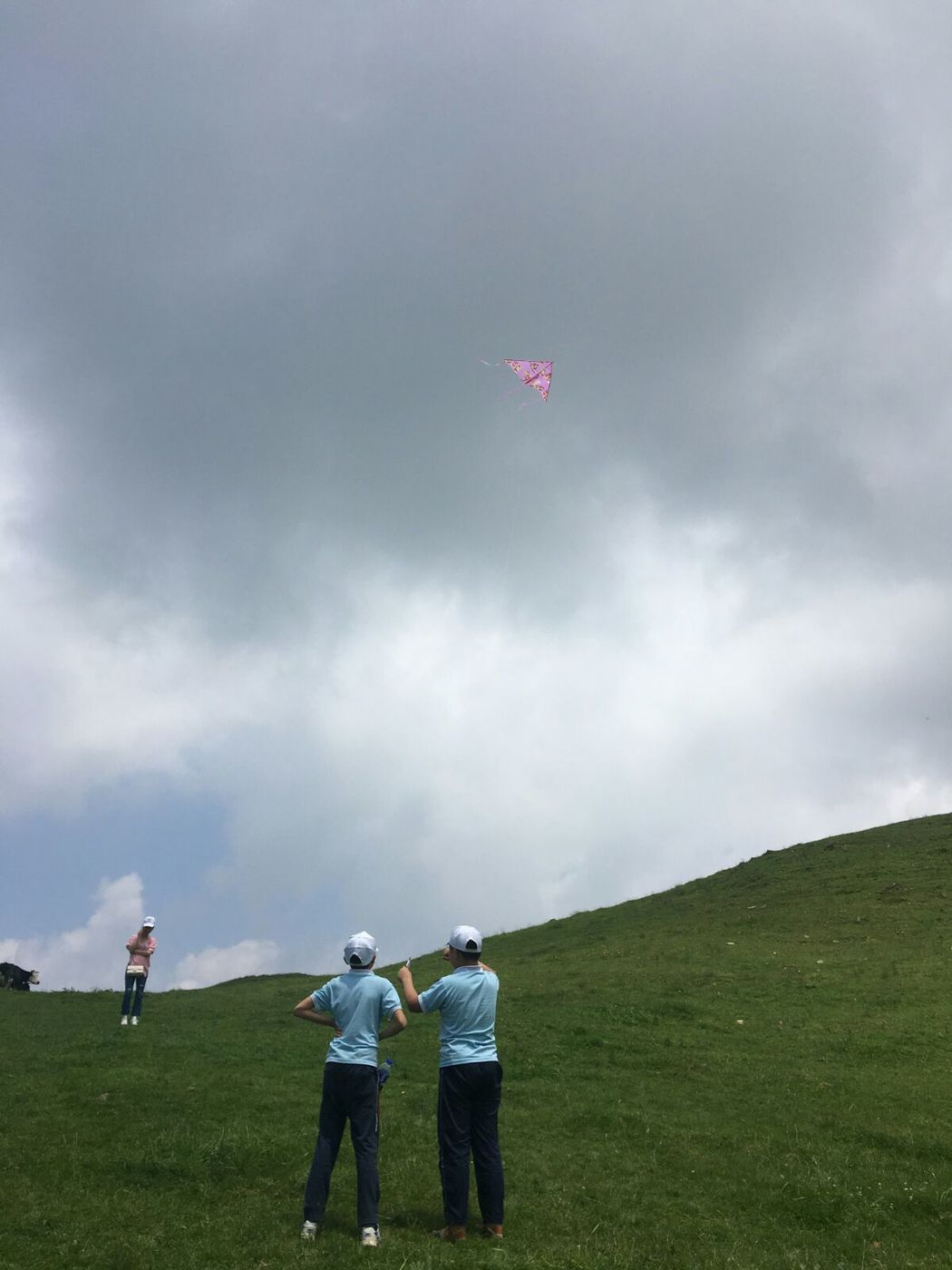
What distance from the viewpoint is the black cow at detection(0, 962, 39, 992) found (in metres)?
34.5

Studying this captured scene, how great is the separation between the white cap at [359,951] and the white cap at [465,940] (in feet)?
2.99

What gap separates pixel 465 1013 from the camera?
387 inches

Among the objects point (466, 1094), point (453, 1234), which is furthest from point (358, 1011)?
point (453, 1234)

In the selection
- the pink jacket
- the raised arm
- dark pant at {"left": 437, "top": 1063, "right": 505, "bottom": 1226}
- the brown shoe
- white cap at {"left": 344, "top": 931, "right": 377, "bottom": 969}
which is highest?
the pink jacket

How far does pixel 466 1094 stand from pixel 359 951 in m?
1.88

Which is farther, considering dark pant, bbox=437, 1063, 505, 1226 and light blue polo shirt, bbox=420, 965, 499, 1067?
light blue polo shirt, bbox=420, 965, 499, 1067

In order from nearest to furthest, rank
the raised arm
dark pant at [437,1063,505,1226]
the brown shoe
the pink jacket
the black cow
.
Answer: the brown shoe → dark pant at [437,1063,505,1226] → the raised arm → the pink jacket → the black cow

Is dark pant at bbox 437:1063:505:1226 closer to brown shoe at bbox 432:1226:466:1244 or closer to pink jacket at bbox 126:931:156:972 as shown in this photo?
brown shoe at bbox 432:1226:466:1244

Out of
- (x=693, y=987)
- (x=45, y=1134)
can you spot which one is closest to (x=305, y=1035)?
(x=45, y=1134)

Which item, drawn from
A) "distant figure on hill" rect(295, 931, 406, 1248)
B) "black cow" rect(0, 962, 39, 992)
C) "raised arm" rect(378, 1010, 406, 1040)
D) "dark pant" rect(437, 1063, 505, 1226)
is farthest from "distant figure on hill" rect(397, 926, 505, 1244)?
"black cow" rect(0, 962, 39, 992)

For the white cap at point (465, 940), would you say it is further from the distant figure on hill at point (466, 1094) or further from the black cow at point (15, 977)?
the black cow at point (15, 977)

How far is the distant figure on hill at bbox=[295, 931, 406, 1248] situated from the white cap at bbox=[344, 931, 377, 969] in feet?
0.03

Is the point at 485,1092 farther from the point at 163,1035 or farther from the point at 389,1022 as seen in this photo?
the point at 163,1035

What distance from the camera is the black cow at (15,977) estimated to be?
34469 mm
